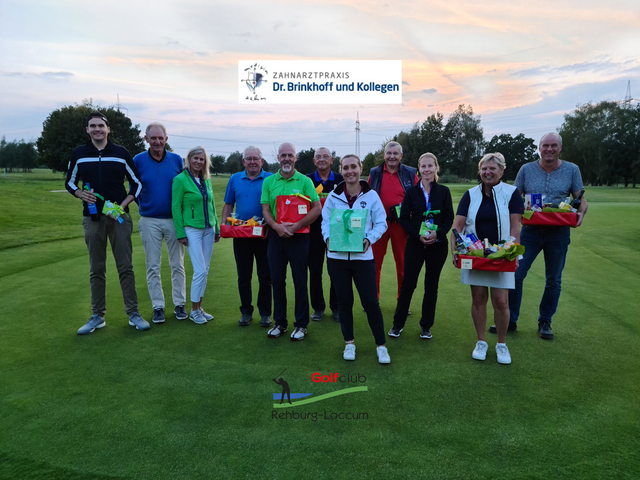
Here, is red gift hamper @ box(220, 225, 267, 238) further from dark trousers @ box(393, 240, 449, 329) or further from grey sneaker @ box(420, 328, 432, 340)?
grey sneaker @ box(420, 328, 432, 340)

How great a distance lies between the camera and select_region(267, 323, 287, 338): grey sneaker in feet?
14.5

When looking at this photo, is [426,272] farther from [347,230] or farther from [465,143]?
[465,143]

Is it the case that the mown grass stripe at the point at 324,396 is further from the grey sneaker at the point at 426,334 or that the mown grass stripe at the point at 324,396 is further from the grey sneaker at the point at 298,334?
the grey sneaker at the point at 426,334

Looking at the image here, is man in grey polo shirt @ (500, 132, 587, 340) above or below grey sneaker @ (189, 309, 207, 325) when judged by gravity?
above

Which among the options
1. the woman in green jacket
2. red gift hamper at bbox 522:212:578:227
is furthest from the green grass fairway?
red gift hamper at bbox 522:212:578:227

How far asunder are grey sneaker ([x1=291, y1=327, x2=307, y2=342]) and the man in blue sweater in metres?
1.51

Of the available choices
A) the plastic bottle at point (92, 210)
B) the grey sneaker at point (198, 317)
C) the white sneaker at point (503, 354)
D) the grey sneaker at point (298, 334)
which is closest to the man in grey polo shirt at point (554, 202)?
the white sneaker at point (503, 354)

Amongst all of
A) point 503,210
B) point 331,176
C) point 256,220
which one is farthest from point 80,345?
point 503,210

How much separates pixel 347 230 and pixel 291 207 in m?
0.87

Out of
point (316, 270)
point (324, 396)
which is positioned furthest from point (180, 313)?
point (324, 396)

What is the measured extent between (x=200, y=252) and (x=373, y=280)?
7.28ft

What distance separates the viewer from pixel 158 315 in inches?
193

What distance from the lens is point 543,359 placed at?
389 centimetres

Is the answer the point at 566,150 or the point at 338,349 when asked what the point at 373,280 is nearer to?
the point at 338,349
